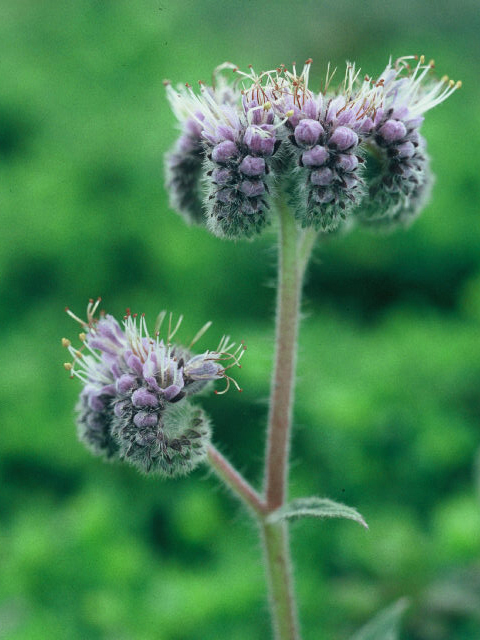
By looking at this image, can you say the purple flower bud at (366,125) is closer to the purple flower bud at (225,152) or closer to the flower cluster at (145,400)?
the purple flower bud at (225,152)

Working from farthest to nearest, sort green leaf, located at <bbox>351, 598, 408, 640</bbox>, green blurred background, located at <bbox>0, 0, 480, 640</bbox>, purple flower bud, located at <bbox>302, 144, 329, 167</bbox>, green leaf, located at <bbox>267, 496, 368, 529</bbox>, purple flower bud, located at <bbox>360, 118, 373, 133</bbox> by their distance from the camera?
green blurred background, located at <bbox>0, 0, 480, 640</bbox> < green leaf, located at <bbox>351, 598, 408, 640</bbox> < purple flower bud, located at <bbox>360, 118, 373, 133</bbox> < purple flower bud, located at <bbox>302, 144, 329, 167</bbox> < green leaf, located at <bbox>267, 496, 368, 529</bbox>

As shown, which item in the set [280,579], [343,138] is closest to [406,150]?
[343,138]

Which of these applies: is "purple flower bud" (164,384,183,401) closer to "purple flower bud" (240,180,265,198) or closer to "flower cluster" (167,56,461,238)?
"flower cluster" (167,56,461,238)

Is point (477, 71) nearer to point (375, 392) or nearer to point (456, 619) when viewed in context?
point (375, 392)

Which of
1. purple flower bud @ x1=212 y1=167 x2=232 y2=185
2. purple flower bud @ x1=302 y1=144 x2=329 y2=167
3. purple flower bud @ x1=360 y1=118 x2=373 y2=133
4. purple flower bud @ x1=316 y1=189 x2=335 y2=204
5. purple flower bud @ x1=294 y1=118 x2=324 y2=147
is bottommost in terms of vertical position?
purple flower bud @ x1=316 y1=189 x2=335 y2=204

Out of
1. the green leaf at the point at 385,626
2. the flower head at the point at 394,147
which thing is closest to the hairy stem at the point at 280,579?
the green leaf at the point at 385,626

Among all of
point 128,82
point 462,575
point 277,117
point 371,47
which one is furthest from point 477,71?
point 277,117

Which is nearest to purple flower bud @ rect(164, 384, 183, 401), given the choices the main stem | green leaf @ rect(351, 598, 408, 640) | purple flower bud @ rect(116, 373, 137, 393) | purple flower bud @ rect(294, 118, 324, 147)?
purple flower bud @ rect(116, 373, 137, 393)

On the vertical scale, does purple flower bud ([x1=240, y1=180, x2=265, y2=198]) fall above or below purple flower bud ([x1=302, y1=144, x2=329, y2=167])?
below
